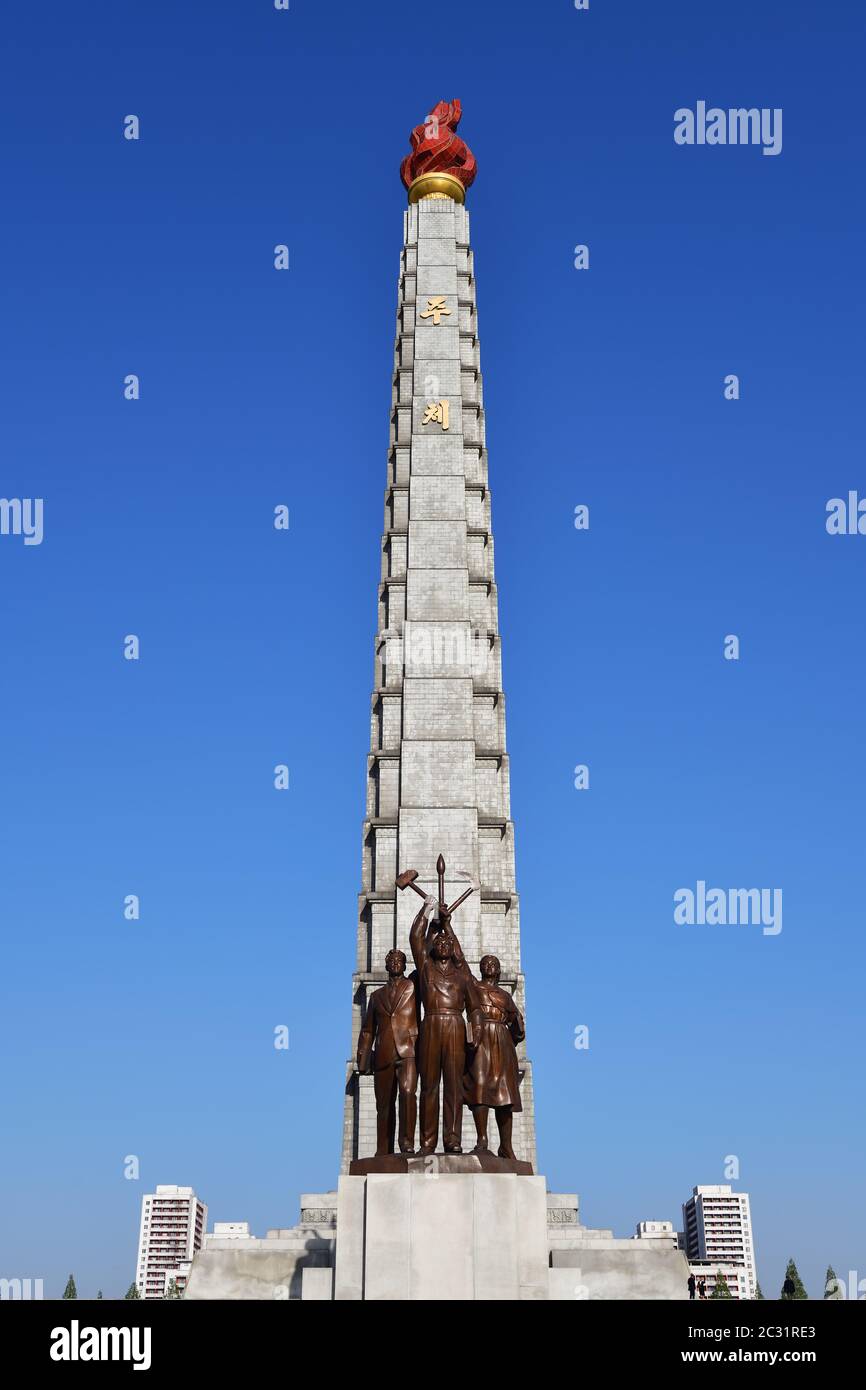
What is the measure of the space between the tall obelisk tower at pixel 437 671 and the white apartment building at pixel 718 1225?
120 m

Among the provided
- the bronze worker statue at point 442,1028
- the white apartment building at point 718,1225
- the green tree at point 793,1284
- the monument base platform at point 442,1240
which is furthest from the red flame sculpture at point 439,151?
the white apartment building at point 718,1225

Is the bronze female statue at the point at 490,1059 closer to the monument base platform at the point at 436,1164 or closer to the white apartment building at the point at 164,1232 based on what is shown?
the monument base platform at the point at 436,1164

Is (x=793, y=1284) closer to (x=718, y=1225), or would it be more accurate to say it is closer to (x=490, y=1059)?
(x=490, y=1059)

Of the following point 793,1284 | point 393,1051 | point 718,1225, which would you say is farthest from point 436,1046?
point 718,1225

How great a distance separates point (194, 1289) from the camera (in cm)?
2016

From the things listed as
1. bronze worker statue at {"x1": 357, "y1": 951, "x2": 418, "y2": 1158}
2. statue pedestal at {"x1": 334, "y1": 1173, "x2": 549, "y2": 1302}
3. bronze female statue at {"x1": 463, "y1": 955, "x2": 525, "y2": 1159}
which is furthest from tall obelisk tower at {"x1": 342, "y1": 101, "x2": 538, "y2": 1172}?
statue pedestal at {"x1": 334, "y1": 1173, "x2": 549, "y2": 1302}

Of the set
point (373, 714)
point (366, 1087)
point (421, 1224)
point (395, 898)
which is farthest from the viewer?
point (373, 714)

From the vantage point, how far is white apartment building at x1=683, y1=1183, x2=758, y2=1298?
13500 centimetres

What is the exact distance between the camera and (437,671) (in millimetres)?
28969

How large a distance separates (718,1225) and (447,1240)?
134580 mm

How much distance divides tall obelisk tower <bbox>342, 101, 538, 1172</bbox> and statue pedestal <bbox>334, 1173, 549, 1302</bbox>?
28.4 ft
